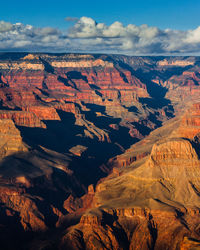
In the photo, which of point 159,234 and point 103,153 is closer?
point 159,234

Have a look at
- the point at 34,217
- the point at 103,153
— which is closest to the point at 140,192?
the point at 34,217

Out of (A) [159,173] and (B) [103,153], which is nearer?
(A) [159,173]

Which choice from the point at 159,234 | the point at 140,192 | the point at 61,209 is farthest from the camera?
the point at 61,209

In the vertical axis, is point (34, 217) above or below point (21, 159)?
below

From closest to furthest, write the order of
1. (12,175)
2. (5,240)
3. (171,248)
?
(171,248) < (5,240) < (12,175)

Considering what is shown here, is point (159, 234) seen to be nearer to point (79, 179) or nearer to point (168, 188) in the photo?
point (168, 188)

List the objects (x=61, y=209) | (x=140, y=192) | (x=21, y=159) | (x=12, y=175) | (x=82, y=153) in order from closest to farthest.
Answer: (x=140, y=192) < (x=61, y=209) < (x=12, y=175) < (x=21, y=159) < (x=82, y=153)

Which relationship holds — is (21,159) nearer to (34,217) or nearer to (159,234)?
(34,217)

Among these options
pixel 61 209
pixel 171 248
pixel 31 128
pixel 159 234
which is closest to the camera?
pixel 171 248

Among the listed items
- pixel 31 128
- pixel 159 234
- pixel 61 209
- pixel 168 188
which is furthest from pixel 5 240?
pixel 31 128
